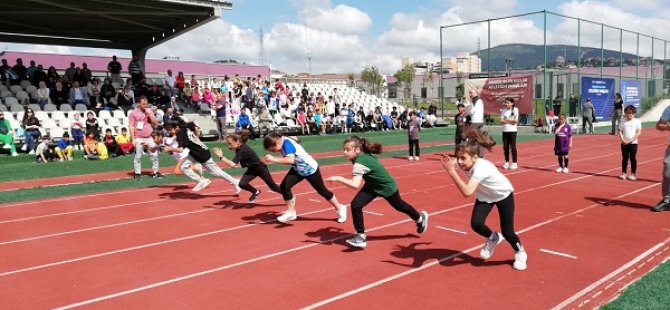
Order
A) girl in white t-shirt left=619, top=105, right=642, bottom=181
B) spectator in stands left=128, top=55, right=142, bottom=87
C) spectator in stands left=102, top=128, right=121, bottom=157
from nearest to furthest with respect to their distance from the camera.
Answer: girl in white t-shirt left=619, top=105, right=642, bottom=181
spectator in stands left=102, top=128, right=121, bottom=157
spectator in stands left=128, top=55, right=142, bottom=87

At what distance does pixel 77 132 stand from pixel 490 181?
16.7 meters

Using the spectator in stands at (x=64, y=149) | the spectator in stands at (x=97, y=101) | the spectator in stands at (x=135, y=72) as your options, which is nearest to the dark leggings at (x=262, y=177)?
the spectator in stands at (x=64, y=149)

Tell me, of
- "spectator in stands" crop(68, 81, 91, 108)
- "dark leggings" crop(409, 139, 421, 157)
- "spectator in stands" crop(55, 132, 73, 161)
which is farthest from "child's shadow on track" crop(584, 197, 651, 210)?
"spectator in stands" crop(68, 81, 91, 108)

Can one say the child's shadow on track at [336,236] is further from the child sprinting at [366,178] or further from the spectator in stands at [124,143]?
the spectator in stands at [124,143]

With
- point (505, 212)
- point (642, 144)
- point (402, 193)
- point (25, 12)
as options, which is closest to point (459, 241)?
point (505, 212)

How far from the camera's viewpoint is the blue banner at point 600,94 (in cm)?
2881

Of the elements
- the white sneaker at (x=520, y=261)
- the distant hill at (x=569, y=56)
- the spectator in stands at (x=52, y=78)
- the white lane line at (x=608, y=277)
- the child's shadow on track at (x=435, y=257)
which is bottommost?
the white lane line at (x=608, y=277)

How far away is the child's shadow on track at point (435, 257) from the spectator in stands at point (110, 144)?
13.7 m

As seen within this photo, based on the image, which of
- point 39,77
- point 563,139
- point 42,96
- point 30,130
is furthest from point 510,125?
point 39,77

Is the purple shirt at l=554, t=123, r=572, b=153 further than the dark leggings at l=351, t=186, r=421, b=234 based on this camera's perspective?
Yes

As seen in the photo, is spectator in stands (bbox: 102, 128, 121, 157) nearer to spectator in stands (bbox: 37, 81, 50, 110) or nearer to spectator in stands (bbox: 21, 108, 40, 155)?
spectator in stands (bbox: 21, 108, 40, 155)

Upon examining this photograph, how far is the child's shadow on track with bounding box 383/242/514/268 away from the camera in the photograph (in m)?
5.82

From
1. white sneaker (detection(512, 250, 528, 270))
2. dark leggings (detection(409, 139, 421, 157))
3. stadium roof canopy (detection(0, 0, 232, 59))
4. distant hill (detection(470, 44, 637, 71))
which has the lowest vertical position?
white sneaker (detection(512, 250, 528, 270))

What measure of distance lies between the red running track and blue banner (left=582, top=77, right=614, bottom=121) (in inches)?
801
